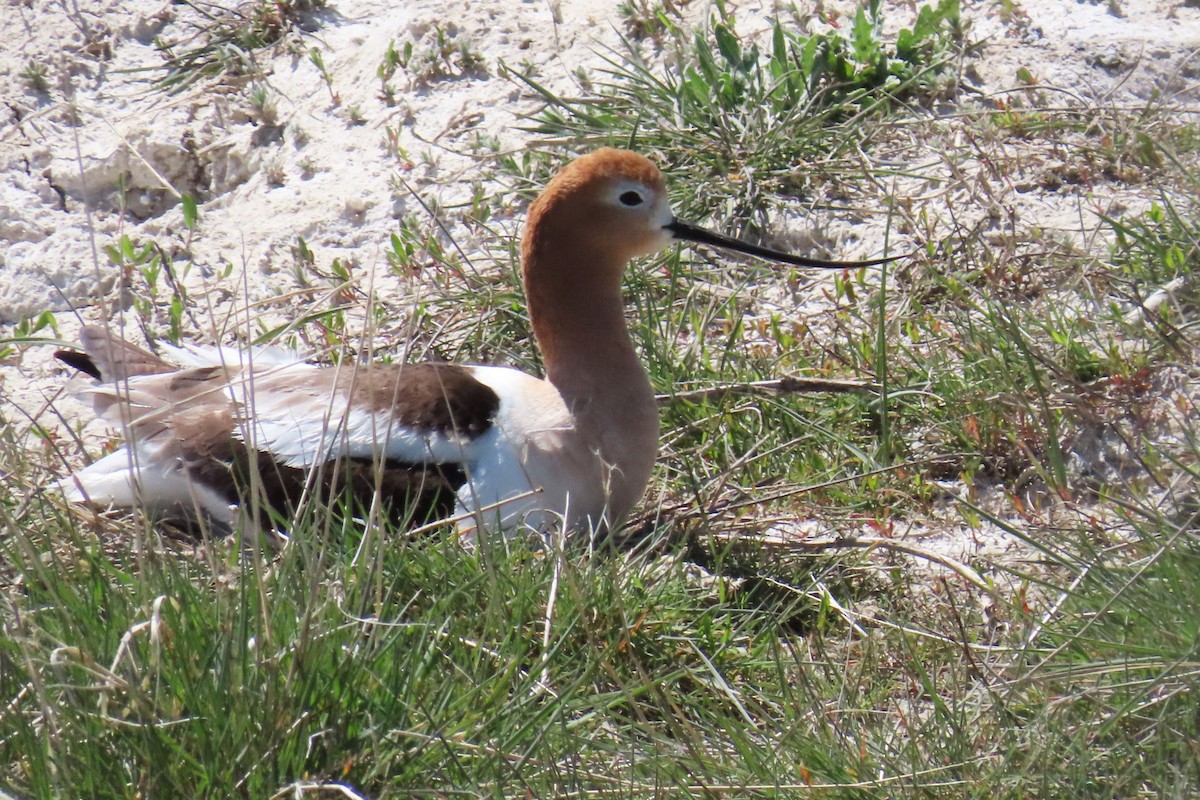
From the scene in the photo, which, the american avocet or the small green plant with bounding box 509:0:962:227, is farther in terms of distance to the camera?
the small green plant with bounding box 509:0:962:227

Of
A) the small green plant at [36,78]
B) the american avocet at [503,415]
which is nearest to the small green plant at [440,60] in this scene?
the small green plant at [36,78]

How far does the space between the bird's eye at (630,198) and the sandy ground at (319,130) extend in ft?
4.00

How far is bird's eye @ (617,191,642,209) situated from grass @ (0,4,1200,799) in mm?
636

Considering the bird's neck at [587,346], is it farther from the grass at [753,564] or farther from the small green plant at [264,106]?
the small green plant at [264,106]

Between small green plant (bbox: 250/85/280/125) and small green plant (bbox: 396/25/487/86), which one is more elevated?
small green plant (bbox: 396/25/487/86)

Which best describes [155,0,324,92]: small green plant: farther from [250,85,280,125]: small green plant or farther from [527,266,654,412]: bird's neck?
[527,266,654,412]: bird's neck

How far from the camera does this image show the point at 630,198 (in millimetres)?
3934

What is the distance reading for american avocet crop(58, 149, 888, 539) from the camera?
3.72 metres

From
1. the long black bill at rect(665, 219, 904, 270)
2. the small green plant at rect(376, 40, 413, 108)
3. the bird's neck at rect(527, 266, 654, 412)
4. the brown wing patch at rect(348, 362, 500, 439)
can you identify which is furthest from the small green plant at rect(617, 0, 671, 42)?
the brown wing patch at rect(348, 362, 500, 439)

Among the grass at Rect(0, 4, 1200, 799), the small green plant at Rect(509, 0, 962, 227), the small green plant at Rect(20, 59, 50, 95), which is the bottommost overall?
the grass at Rect(0, 4, 1200, 799)

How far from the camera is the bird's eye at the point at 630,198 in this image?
392 cm

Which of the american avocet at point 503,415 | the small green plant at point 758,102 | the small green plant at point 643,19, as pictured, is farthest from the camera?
the small green plant at point 643,19

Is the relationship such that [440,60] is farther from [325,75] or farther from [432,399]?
[432,399]

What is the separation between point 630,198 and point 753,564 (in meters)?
1.08
